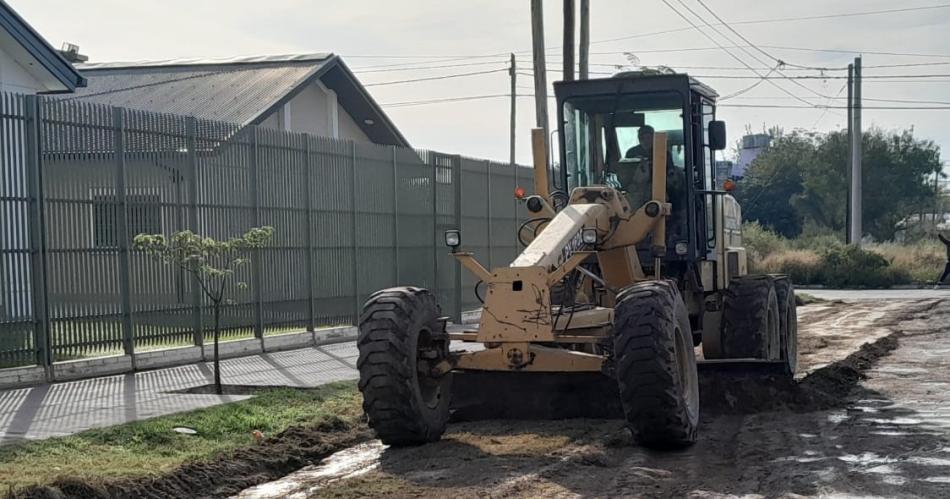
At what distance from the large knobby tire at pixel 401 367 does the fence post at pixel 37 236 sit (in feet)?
16.5

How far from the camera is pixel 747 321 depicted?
41.8ft

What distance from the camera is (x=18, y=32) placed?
18469 mm

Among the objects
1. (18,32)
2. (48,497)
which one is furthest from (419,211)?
(48,497)

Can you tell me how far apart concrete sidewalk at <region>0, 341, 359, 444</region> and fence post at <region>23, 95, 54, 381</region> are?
461mm

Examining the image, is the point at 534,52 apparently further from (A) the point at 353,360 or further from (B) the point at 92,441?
(B) the point at 92,441

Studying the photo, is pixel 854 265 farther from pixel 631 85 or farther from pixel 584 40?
pixel 631 85

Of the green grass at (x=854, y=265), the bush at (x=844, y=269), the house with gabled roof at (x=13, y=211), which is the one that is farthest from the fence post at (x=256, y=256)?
the bush at (x=844, y=269)

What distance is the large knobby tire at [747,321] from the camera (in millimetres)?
12656

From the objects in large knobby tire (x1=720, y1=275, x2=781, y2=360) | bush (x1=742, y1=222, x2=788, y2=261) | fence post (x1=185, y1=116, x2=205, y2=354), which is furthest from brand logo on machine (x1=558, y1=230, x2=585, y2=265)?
bush (x1=742, y1=222, x2=788, y2=261)

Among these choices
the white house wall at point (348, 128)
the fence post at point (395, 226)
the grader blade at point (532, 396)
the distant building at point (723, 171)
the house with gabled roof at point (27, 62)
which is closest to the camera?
the grader blade at point (532, 396)

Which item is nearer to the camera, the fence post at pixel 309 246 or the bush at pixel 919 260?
the fence post at pixel 309 246

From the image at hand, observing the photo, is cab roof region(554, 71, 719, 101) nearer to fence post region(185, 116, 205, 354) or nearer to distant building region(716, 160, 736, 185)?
distant building region(716, 160, 736, 185)

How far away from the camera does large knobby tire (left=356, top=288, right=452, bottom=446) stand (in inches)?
360

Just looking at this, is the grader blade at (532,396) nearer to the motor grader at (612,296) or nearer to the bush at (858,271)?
the motor grader at (612,296)
